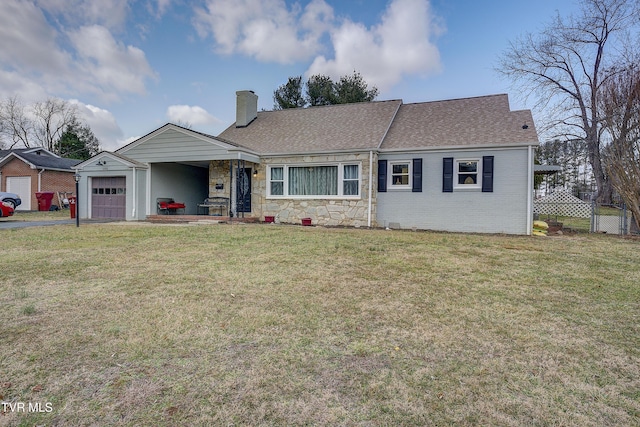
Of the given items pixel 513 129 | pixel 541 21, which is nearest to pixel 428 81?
pixel 541 21

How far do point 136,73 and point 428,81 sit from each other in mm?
16876

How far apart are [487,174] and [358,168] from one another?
Answer: 4391 millimetres

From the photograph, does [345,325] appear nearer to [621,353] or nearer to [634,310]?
[621,353]

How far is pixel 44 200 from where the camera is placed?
70.8ft

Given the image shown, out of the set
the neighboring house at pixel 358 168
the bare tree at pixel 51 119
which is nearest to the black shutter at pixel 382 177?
the neighboring house at pixel 358 168

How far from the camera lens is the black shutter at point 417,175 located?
12.4m

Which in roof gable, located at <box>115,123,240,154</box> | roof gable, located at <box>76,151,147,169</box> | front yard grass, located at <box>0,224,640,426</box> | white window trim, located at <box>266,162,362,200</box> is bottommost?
front yard grass, located at <box>0,224,640,426</box>

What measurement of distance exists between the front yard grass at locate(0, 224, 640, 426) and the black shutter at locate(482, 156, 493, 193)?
5.65m

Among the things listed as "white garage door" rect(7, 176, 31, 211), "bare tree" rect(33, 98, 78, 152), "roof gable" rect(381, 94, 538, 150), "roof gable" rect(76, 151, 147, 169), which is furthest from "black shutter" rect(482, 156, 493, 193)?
"bare tree" rect(33, 98, 78, 152)

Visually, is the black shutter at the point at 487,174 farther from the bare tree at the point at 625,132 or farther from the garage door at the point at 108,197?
the garage door at the point at 108,197

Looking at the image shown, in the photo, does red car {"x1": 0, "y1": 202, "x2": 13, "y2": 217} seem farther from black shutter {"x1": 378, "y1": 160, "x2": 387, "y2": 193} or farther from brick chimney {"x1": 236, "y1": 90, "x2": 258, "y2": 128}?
black shutter {"x1": 378, "y1": 160, "x2": 387, "y2": 193}

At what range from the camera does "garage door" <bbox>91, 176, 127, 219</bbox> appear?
15.2 m

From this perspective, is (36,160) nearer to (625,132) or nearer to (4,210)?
(4,210)

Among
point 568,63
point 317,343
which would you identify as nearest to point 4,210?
point 317,343
